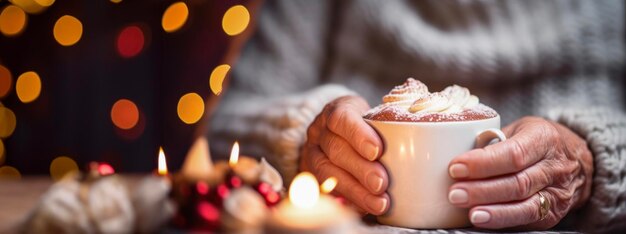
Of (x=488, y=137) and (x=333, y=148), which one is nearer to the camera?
(x=488, y=137)

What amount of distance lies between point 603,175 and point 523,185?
272 millimetres

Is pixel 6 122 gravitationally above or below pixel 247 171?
below

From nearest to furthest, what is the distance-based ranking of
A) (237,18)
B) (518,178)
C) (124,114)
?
(518,178) → (237,18) → (124,114)

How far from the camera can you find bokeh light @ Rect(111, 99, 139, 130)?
96.5 inches

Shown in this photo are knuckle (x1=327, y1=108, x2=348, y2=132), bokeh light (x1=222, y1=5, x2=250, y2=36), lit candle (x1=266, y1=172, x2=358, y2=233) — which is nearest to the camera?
lit candle (x1=266, y1=172, x2=358, y2=233)

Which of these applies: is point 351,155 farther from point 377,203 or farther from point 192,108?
point 192,108

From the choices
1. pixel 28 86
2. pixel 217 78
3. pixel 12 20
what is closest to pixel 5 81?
pixel 28 86

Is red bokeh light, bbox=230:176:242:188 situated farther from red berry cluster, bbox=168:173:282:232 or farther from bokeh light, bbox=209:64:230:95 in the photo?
bokeh light, bbox=209:64:230:95

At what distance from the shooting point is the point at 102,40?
7.83ft

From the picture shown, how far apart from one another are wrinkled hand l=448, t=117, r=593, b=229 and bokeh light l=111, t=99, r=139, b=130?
1.83 m

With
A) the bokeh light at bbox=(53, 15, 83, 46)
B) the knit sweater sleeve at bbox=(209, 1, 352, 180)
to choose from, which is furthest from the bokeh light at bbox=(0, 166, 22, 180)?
the knit sweater sleeve at bbox=(209, 1, 352, 180)

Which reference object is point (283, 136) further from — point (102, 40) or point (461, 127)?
point (102, 40)

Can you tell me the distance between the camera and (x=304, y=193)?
50 centimetres

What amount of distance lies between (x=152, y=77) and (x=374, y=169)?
6.13ft
